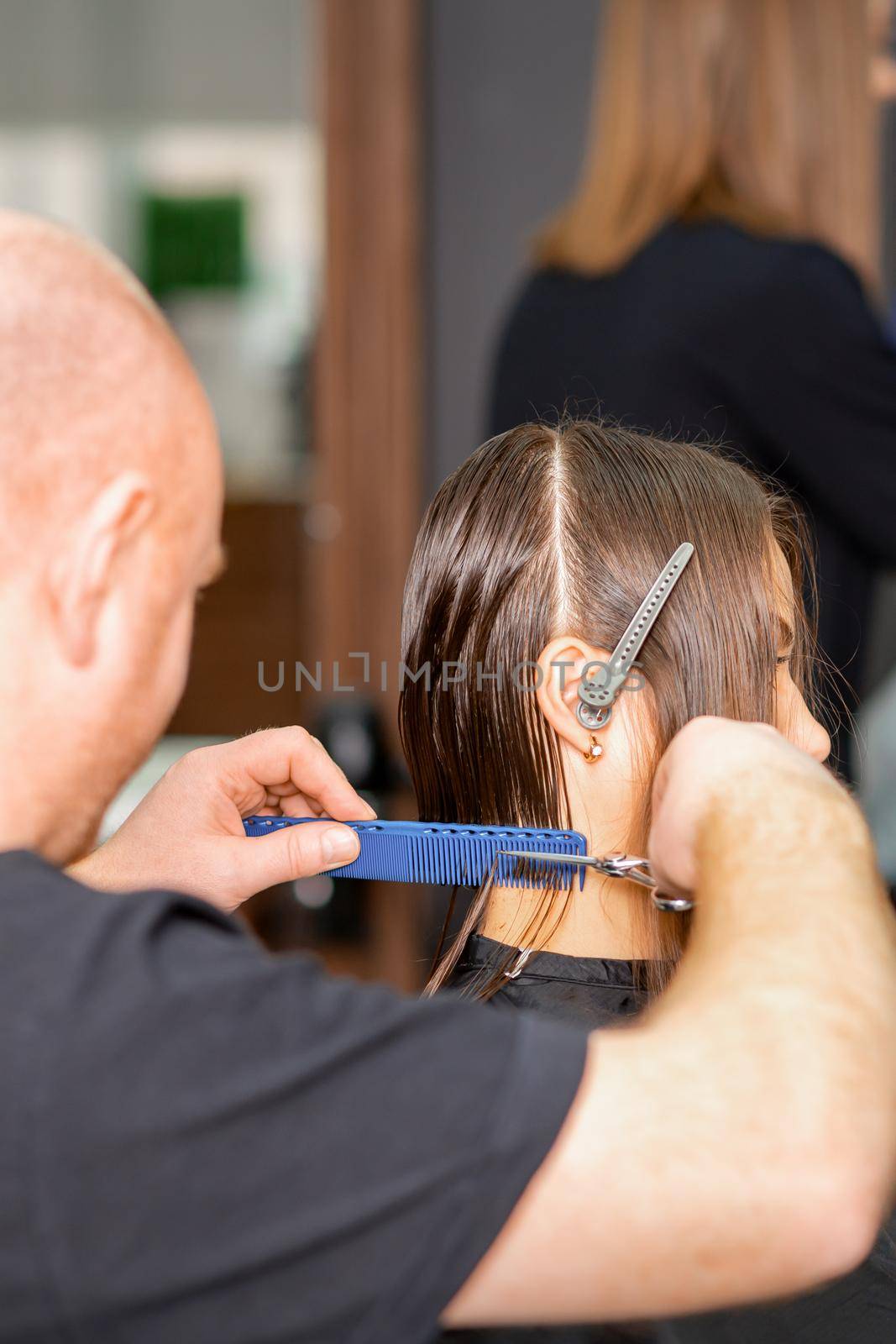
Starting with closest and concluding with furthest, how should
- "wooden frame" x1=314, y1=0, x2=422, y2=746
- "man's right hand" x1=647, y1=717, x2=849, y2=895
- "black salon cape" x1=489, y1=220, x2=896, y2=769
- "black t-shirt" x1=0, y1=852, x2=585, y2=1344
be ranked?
1. "black t-shirt" x1=0, y1=852, x2=585, y2=1344
2. "man's right hand" x1=647, y1=717, x2=849, y2=895
3. "black salon cape" x1=489, y1=220, x2=896, y2=769
4. "wooden frame" x1=314, y1=0, x2=422, y2=746

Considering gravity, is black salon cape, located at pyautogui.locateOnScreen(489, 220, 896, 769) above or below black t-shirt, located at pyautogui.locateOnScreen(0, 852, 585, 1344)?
above

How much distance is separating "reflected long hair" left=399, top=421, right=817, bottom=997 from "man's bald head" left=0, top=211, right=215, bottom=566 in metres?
0.28

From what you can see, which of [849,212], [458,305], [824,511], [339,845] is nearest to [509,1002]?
[339,845]

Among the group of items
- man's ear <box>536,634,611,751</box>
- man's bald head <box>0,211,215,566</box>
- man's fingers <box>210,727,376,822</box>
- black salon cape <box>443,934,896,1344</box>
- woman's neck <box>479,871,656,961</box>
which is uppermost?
man's bald head <box>0,211,215,566</box>

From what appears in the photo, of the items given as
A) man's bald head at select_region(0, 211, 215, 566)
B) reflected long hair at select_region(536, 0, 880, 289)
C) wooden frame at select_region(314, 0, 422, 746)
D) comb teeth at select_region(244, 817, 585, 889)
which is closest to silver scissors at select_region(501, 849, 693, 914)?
comb teeth at select_region(244, 817, 585, 889)

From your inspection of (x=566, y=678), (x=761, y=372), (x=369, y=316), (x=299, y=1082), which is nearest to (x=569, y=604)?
(x=566, y=678)

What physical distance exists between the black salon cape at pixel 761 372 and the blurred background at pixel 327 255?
0.22 metres

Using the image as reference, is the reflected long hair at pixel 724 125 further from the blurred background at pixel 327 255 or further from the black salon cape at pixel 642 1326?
the black salon cape at pixel 642 1326

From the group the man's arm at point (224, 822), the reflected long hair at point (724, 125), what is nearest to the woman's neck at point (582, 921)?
the man's arm at point (224, 822)

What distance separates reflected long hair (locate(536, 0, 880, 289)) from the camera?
101 cm

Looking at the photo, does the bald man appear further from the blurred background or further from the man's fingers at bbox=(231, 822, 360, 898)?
the blurred background

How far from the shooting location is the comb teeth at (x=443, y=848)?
2.38 ft

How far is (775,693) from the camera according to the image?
79 centimetres

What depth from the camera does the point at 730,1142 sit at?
450mm
